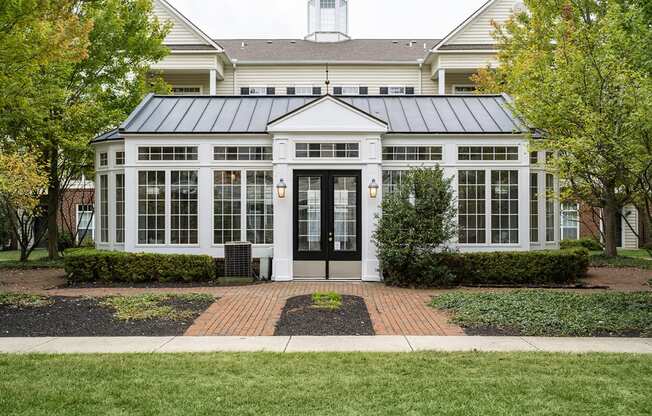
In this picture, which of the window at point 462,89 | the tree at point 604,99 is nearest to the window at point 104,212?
the tree at point 604,99

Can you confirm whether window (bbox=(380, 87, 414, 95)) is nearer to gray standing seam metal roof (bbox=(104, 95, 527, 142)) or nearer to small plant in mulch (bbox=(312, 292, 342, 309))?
gray standing seam metal roof (bbox=(104, 95, 527, 142))

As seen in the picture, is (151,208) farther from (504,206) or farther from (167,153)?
(504,206)

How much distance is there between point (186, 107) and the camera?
16609mm

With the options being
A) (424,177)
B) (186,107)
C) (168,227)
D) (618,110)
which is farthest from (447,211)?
(186,107)

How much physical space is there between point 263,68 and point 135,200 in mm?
15026

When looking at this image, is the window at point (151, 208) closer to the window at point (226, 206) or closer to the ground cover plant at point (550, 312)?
the window at point (226, 206)

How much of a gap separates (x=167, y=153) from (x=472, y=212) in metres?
8.30

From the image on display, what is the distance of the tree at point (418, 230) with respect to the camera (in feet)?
42.7

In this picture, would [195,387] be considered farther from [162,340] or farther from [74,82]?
[74,82]

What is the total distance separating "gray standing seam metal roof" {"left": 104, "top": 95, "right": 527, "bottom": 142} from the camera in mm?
15016

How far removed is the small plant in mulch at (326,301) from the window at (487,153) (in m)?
6.08

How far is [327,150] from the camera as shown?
47.4 ft

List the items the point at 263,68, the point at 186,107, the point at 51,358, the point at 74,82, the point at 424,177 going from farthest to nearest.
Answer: the point at 263,68, the point at 74,82, the point at 186,107, the point at 424,177, the point at 51,358

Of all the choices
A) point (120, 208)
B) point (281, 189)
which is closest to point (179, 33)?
point (120, 208)
